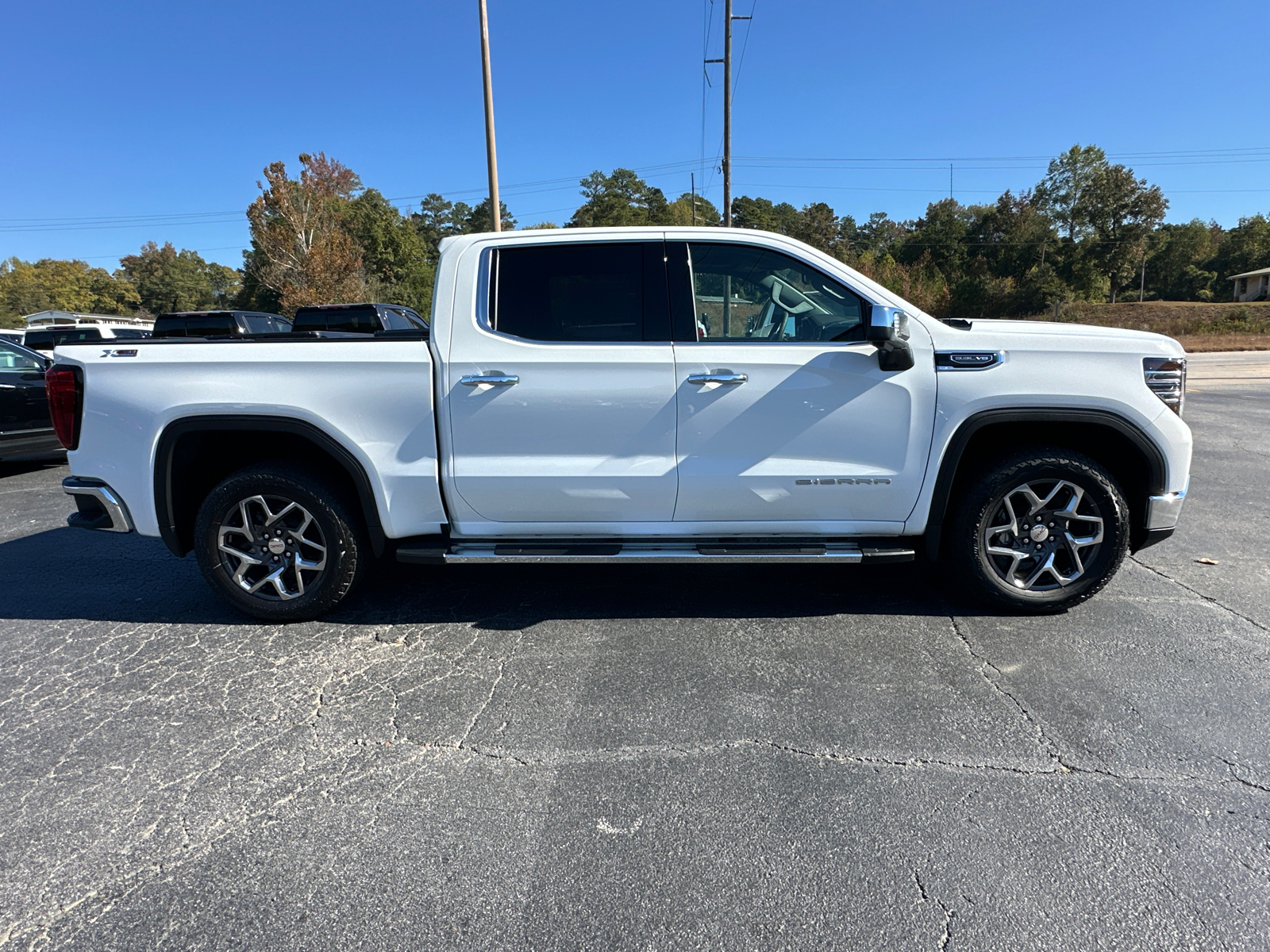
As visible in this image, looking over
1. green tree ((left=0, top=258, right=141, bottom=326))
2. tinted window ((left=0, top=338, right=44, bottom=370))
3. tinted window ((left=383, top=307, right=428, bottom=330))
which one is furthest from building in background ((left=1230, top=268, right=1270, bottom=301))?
green tree ((left=0, top=258, right=141, bottom=326))

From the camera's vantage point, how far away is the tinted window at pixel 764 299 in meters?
3.76


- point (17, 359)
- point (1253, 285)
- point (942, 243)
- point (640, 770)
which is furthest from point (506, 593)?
point (1253, 285)

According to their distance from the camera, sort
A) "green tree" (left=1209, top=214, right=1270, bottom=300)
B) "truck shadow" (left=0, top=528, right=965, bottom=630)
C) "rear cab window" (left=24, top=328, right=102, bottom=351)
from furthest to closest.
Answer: "green tree" (left=1209, top=214, right=1270, bottom=300) < "rear cab window" (left=24, top=328, right=102, bottom=351) < "truck shadow" (left=0, top=528, right=965, bottom=630)

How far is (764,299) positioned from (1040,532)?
6.21 feet

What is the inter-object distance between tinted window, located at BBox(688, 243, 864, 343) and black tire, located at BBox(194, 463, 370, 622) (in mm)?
2142

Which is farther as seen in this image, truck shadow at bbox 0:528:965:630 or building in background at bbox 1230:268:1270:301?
building in background at bbox 1230:268:1270:301

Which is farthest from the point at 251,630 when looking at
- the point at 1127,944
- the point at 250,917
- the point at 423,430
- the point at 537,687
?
the point at 1127,944

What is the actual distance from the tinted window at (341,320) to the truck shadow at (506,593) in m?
6.46

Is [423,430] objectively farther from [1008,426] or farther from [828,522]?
[1008,426]

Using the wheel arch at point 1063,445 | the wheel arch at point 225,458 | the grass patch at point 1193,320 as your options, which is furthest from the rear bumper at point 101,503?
the grass patch at point 1193,320

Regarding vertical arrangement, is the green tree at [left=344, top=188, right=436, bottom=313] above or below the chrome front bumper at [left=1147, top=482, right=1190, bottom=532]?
above

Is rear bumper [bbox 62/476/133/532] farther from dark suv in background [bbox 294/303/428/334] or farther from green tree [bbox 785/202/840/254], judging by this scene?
green tree [bbox 785/202/840/254]

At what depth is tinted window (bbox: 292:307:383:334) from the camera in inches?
430

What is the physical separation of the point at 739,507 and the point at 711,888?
6.60 ft
